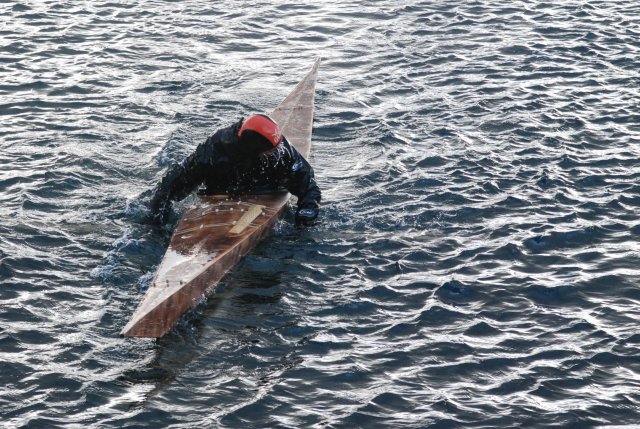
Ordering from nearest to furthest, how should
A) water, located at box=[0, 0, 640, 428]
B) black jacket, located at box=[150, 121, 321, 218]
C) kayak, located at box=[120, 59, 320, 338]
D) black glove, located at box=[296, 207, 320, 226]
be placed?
water, located at box=[0, 0, 640, 428] → kayak, located at box=[120, 59, 320, 338] → black jacket, located at box=[150, 121, 321, 218] → black glove, located at box=[296, 207, 320, 226]

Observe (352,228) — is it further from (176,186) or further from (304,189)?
(176,186)

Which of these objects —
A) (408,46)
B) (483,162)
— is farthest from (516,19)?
(483,162)

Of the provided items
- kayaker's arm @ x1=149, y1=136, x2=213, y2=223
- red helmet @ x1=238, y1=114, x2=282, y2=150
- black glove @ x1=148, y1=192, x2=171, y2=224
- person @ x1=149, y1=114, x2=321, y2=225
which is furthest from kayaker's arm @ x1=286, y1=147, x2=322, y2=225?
black glove @ x1=148, y1=192, x2=171, y2=224

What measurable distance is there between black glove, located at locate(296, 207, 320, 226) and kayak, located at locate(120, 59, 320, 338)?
0.30 m

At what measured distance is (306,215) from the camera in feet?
40.6

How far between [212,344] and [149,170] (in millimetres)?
4785

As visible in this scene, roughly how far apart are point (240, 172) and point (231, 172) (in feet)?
0.43

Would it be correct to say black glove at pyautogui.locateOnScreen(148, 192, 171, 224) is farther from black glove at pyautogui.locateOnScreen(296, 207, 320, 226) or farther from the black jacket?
black glove at pyautogui.locateOnScreen(296, 207, 320, 226)

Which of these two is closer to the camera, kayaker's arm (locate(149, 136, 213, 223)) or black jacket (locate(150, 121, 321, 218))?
black jacket (locate(150, 121, 321, 218))

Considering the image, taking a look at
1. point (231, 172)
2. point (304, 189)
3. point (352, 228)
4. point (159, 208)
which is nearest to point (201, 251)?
point (159, 208)

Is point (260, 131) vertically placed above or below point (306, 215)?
above

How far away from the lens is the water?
924 cm

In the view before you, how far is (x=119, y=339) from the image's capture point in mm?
9922

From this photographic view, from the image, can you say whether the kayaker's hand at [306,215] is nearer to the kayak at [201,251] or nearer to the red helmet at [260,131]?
the kayak at [201,251]
